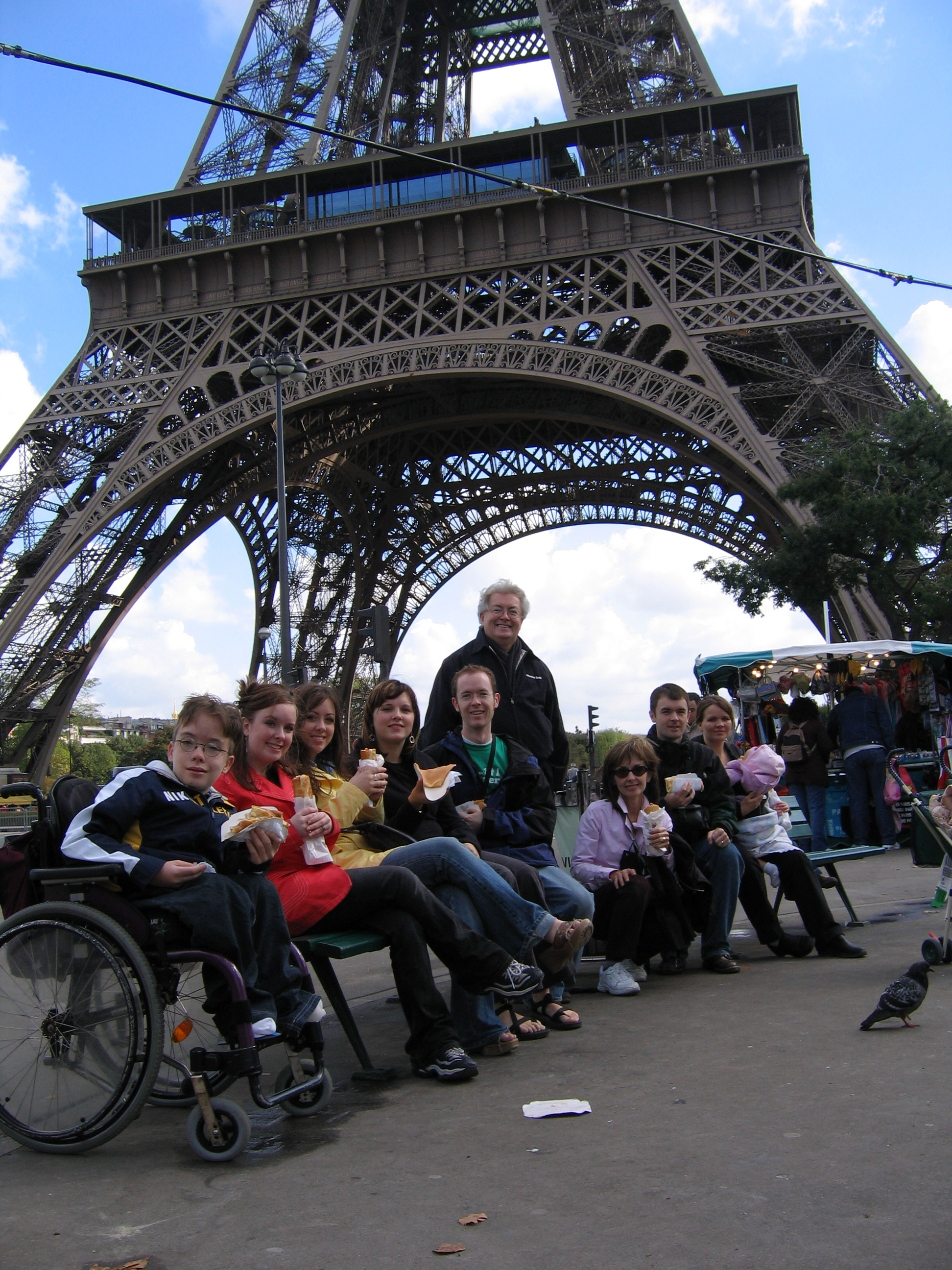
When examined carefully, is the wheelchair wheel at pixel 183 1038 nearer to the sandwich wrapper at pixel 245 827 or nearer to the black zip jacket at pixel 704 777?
the sandwich wrapper at pixel 245 827

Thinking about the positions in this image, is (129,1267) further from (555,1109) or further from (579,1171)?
(555,1109)

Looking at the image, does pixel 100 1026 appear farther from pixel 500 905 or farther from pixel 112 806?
pixel 500 905

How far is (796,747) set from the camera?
1020cm

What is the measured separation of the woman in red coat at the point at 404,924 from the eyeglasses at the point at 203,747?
40cm

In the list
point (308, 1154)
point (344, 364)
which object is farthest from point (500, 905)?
point (344, 364)

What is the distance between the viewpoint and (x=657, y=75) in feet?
76.1

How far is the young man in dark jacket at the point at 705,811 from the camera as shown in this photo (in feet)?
18.5

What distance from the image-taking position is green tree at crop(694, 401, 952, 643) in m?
17.5

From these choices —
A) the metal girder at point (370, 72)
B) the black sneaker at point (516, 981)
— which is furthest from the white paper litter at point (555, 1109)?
the metal girder at point (370, 72)

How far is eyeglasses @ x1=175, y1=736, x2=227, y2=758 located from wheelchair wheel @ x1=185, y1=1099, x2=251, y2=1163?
106cm

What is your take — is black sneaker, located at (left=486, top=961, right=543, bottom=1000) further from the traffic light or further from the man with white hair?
the traffic light

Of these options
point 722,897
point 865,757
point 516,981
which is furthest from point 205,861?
point 865,757

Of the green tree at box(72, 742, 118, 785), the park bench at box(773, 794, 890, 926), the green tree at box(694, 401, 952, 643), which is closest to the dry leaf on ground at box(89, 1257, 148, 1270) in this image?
the park bench at box(773, 794, 890, 926)

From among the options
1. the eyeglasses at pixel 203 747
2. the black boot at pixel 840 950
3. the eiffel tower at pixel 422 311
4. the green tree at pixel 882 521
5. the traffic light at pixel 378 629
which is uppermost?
the eiffel tower at pixel 422 311
